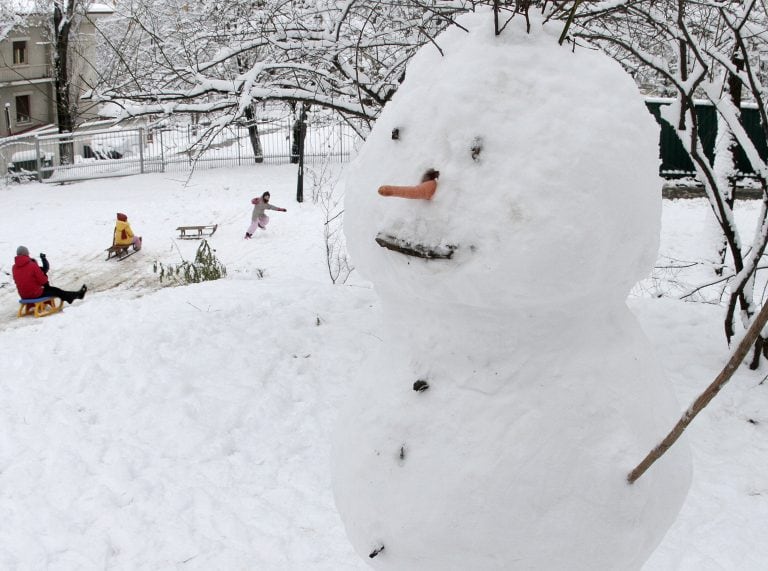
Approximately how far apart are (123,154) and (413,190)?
18899 millimetres

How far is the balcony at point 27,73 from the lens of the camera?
22578mm

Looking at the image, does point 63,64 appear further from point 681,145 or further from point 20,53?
point 681,145

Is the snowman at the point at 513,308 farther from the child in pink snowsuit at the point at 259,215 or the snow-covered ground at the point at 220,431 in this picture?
the child in pink snowsuit at the point at 259,215

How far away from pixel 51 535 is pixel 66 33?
644 inches

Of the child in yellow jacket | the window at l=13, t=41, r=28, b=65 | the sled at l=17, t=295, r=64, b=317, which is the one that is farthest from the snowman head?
the window at l=13, t=41, r=28, b=65

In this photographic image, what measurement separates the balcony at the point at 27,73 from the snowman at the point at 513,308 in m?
23.5

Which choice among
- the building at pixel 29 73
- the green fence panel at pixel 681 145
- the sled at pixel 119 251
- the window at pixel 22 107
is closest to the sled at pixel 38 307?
the sled at pixel 119 251

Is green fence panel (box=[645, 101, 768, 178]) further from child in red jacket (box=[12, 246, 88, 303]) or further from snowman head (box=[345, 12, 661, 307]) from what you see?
snowman head (box=[345, 12, 661, 307])

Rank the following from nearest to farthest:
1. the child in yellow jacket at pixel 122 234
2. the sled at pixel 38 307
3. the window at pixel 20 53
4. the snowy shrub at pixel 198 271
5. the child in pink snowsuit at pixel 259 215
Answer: the sled at pixel 38 307 → the snowy shrub at pixel 198 271 → the child in yellow jacket at pixel 122 234 → the child in pink snowsuit at pixel 259 215 → the window at pixel 20 53

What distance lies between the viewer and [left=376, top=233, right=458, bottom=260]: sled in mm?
2051

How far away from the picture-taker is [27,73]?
23.8 m

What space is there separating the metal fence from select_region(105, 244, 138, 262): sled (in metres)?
4.45

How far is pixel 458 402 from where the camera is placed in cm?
226

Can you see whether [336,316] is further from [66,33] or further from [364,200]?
[66,33]
